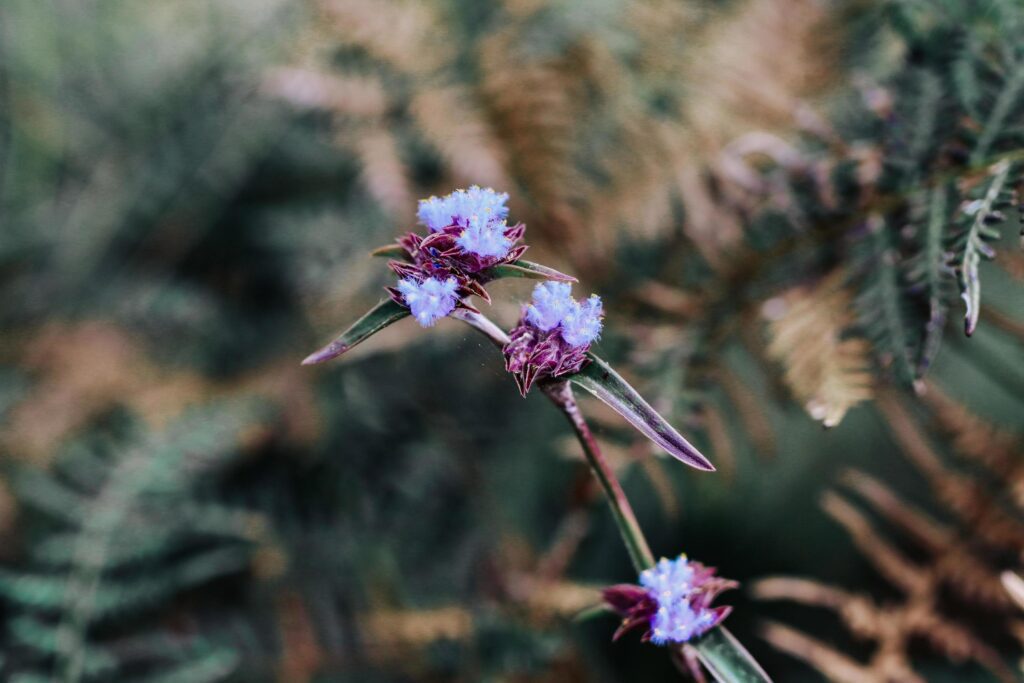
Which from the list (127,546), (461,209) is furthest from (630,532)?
(127,546)

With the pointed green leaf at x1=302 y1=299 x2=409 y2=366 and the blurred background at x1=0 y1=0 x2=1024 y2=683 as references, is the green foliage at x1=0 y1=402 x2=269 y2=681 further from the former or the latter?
the pointed green leaf at x1=302 y1=299 x2=409 y2=366

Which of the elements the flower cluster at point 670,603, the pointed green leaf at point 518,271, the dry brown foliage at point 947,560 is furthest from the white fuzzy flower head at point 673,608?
the dry brown foliage at point 947,560

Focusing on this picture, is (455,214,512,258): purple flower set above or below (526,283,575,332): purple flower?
above

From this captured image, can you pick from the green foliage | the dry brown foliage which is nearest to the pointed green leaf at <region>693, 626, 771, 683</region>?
the dry brown foliage

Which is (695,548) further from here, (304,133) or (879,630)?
(304,133)

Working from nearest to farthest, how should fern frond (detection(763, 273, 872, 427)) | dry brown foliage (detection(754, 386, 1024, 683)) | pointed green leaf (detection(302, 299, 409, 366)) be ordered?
pointed green leaf (detection(302, 299, 409, 366))
fern frond (detection(763, 273, 872, 427))
dry brown foliage (detection(754, 386, 1024, 683))

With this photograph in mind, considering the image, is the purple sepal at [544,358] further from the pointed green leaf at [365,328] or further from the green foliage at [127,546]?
the green foliage at [127,546]

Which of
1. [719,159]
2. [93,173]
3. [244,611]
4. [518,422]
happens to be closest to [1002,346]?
[719,159]
